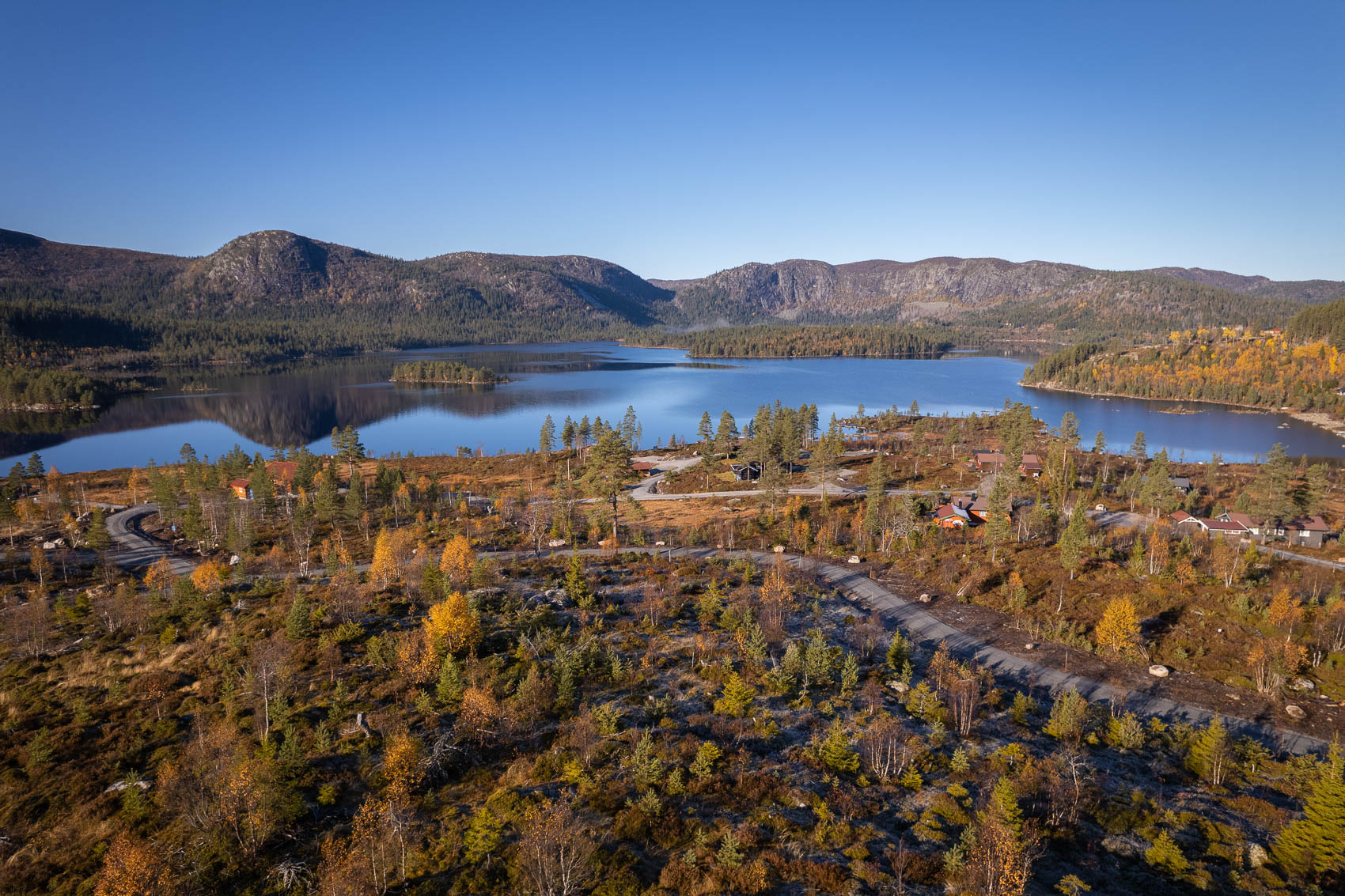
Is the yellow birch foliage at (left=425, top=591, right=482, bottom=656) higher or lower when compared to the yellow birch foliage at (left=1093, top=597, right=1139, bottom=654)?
higher

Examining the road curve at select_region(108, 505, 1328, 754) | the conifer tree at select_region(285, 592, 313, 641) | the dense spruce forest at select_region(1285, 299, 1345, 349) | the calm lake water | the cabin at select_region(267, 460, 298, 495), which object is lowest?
the calm lake water

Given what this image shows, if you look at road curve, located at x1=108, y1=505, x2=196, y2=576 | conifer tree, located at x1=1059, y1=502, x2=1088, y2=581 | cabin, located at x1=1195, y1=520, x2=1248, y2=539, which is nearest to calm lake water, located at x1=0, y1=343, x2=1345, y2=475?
road curve, located at x1=108, y1=505, x2=196, y2=576

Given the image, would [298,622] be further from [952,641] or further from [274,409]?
[274,409]

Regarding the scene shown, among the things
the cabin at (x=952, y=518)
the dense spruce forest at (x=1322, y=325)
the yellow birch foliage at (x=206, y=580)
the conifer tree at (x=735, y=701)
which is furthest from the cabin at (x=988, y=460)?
the dense spruce forest at (x=1322, y=325)

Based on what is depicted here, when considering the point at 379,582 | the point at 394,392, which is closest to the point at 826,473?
the point at 379,582

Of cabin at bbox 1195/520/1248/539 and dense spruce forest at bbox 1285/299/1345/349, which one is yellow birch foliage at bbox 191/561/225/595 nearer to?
cabin at bbox 1195/520/1248/539

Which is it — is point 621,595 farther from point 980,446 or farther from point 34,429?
point 34,429

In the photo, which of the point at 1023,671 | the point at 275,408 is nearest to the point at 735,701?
the point at 1023,671
